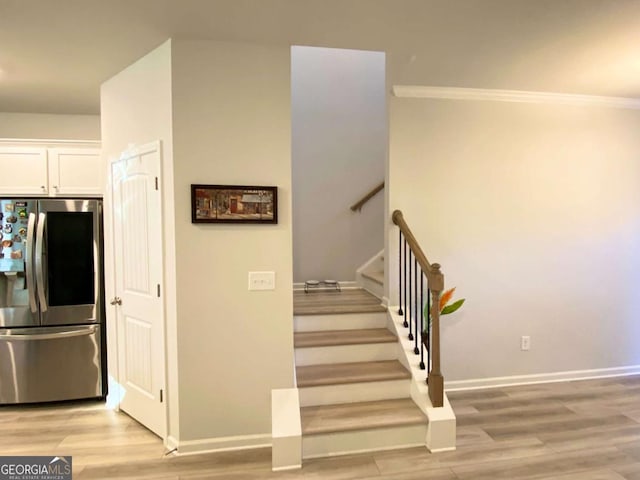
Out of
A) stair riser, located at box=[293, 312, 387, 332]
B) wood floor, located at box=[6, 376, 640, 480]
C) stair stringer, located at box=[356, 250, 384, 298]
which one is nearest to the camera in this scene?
wood floor, located at box=[6, 376, 640, 480]

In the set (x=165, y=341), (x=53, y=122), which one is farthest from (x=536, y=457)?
(x=53, y=122)

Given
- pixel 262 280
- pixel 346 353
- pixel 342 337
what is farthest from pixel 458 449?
pixel 262 280

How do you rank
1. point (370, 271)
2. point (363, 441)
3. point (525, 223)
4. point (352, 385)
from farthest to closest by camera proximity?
point (370, 271) → point (525, 223) → point (352, 385) → point (363, 441)

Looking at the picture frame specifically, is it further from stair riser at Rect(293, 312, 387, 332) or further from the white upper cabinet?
the white upper cabinet

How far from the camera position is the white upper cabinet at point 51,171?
11.0ft

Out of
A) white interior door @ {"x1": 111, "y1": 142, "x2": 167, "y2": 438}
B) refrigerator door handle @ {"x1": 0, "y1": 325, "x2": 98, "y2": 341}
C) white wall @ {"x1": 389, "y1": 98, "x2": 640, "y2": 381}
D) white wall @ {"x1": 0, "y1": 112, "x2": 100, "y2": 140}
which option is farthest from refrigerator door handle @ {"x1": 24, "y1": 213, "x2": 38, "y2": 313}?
white wall @ {"x1": 389, "y1": 98, "x2": 640, "y2": 381}

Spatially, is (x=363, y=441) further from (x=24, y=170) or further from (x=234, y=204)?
(x=24, y=170)

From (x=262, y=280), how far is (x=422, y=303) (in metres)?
1.45

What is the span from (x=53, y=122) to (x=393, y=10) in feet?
11.3

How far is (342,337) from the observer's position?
10.1 ft

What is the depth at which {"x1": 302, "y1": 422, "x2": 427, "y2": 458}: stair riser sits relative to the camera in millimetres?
2436

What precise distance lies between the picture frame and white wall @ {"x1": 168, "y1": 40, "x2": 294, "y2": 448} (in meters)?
0.05

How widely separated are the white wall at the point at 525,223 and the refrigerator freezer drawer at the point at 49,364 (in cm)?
269

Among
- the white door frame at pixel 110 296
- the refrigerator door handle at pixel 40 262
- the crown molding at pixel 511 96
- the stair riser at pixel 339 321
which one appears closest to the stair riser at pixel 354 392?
the stair riser at pixel 339 321
